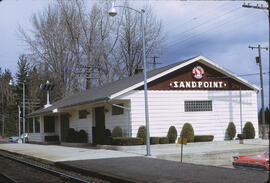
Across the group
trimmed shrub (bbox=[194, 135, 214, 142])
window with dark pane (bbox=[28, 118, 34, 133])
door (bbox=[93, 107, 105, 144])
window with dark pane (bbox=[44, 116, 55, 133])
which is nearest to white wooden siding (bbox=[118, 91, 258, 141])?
trimmed shrub (bbox=[194, 135, 214, 142])

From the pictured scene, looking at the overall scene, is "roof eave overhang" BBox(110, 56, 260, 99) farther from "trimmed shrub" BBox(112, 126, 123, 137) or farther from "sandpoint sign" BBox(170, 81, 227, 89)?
"trimmed shrub" BBox(112, 126, 123, 137)

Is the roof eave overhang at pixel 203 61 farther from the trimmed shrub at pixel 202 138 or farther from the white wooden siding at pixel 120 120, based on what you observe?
the trimmed shrub at pixel 202 138

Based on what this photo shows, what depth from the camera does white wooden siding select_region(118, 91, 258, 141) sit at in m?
22.5

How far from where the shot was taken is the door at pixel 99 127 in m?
25.0

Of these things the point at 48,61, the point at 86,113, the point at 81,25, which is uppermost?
the point at 81,25

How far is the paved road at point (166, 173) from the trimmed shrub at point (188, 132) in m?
9.12

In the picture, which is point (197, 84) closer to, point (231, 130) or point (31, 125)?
point (231, 130)

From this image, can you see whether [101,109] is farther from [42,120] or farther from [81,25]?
[81,25]

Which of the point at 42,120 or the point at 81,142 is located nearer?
the point at 81,142

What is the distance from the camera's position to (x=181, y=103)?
23672 millimetres

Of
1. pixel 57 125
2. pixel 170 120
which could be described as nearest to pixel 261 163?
pixel 170 120

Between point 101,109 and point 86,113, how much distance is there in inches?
76.9

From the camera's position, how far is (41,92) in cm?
5700

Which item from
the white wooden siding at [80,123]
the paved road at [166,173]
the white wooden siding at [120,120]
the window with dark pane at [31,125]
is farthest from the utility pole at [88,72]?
the paved road at [166,173]
